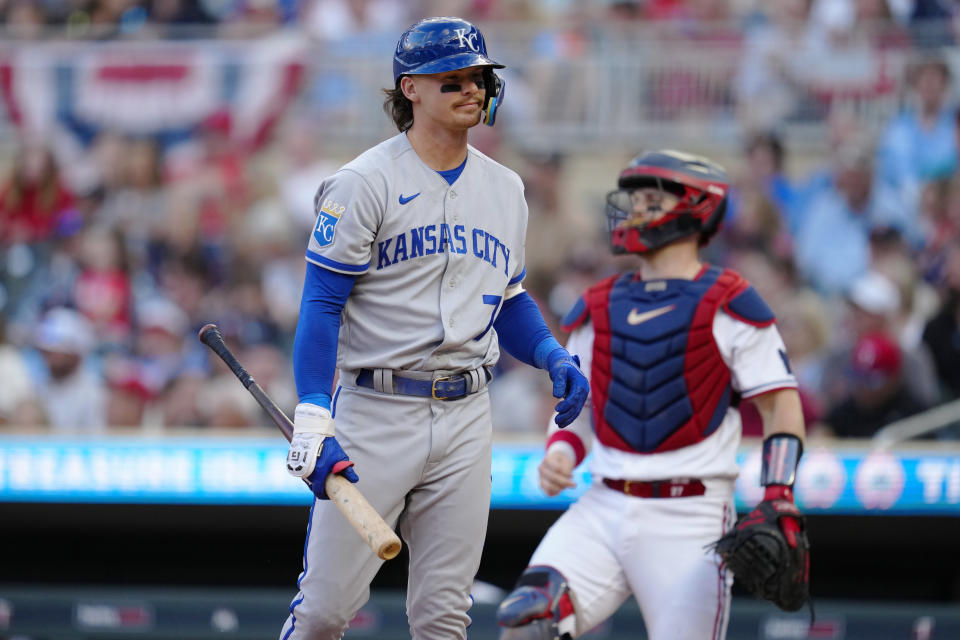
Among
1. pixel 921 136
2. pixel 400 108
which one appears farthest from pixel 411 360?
pixel 921 136

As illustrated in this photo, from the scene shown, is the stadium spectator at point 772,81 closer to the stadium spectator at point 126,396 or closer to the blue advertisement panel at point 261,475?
the blue advertisement panel at point 261,475

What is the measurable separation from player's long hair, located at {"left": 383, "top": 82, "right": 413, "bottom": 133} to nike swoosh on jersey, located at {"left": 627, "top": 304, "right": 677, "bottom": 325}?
2.76 ft

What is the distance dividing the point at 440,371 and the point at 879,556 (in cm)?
350

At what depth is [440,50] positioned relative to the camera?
9.57ft

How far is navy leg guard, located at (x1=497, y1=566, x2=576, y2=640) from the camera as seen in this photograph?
10.8 ft

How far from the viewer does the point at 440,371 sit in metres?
3.01

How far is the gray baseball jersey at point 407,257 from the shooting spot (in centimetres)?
289

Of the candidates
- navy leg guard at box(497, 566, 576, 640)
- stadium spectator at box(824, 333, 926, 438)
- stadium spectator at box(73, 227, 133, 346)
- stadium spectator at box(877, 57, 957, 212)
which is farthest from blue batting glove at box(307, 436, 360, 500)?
stadium spectator at box(877, 57, 957, 212)

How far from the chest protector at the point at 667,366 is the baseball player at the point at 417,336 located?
1.45 feet

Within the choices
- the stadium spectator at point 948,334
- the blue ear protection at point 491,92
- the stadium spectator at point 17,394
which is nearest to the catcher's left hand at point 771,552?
the blue ear protection at point 491,92

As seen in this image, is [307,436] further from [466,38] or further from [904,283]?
[904,283]

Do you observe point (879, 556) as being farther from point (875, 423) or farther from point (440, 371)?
point (440, 371)

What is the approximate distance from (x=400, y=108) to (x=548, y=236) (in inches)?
145

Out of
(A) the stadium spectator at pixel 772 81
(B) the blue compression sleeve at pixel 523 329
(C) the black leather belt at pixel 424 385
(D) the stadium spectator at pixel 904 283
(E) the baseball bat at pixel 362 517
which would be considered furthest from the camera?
(A) the stadium spectator at pixel 772 81
